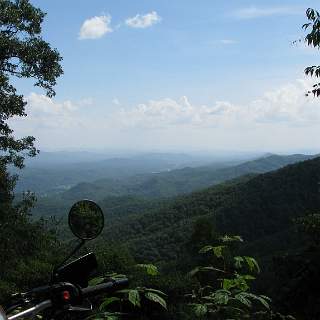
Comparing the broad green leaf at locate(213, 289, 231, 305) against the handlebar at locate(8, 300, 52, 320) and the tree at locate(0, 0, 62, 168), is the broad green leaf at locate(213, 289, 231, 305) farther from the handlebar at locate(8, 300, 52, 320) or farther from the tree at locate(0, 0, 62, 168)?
the tree at locate(0, 0, 62, 168)

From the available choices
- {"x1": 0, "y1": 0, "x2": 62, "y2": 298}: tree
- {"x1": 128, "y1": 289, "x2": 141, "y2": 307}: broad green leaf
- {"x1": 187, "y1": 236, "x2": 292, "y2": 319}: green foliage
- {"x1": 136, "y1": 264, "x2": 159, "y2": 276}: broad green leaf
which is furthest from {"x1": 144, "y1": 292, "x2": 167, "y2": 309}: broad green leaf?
{"x1": 0, "y1": 0, "x2": 62, "y2": 298}: tree

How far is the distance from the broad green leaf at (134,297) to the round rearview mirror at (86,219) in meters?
0.44

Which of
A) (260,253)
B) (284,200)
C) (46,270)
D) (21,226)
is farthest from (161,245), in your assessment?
(21,226)

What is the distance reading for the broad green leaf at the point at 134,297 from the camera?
2.59 metres

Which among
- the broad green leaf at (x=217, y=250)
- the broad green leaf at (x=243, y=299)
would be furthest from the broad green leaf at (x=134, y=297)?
the broad green leaf at (x=217, y=250)

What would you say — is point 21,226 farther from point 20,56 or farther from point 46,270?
point 46,270

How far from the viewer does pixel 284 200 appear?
142 m

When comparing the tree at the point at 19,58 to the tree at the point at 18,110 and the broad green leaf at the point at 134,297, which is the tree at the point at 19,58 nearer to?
the tree at the point at 18,110

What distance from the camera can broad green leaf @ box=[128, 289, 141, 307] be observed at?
259 cm

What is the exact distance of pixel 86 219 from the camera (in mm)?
2965

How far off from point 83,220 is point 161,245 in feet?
398

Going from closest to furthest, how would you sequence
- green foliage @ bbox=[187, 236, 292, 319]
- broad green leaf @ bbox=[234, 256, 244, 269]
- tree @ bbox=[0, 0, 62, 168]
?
green foliage @ bbox=[187, 236, 292, 319], broad green leaf @ bbox=[234, 256, 244, 269], tree @ bbox=[0, 0, 62, 168]

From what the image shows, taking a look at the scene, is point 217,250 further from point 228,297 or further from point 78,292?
point 78,292

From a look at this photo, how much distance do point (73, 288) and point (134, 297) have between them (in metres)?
0.37
